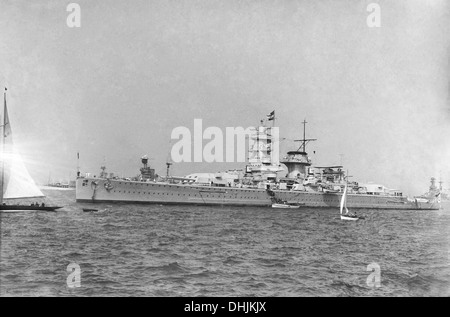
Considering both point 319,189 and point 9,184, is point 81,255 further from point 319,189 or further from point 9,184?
point 319,189

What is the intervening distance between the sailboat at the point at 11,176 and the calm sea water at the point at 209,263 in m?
6.00

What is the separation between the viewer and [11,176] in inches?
1204

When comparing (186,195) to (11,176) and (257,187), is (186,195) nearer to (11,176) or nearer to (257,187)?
(257,187)

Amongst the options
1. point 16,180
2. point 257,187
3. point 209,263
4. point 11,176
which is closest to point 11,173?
point 11,176

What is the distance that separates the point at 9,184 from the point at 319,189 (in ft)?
173

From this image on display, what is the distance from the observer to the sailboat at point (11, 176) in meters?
29.4

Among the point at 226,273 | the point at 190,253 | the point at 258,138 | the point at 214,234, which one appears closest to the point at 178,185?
the point at 258,138

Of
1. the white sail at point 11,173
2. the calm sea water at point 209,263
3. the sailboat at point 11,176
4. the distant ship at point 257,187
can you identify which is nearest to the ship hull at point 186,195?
the distant ship at point 257,187

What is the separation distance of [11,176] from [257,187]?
39623mm

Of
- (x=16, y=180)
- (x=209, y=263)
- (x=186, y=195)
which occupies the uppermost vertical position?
(x=16, y=180)

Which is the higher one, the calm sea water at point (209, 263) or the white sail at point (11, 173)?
the white sail at point (11, 173)

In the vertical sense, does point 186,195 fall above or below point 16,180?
below

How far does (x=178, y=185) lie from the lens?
55.1 m

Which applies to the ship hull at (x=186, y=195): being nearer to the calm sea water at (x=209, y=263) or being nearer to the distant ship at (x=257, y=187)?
the distant ship at (x=257, y=187)
